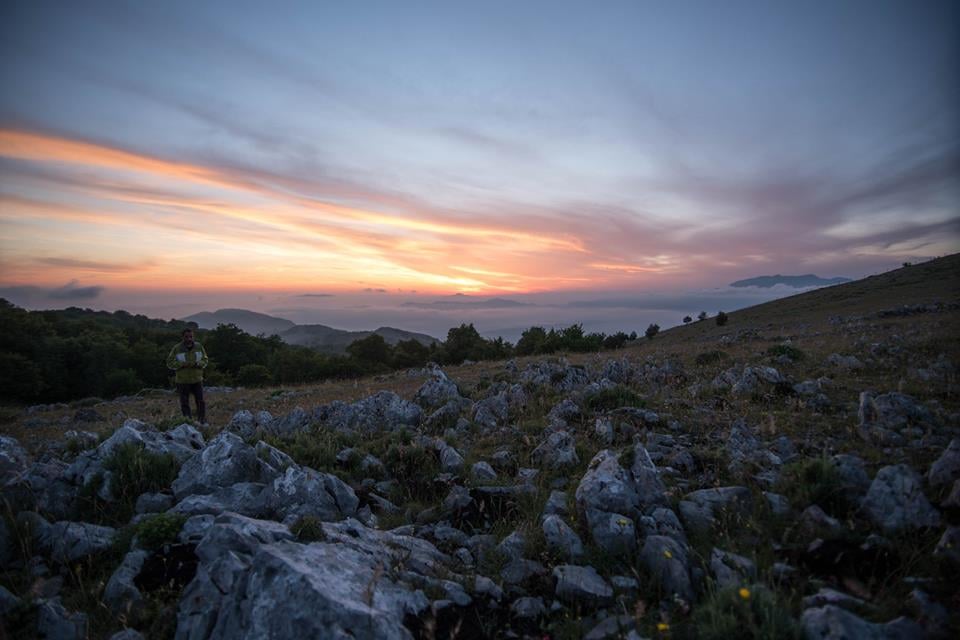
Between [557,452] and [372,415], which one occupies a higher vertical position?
[557,452]

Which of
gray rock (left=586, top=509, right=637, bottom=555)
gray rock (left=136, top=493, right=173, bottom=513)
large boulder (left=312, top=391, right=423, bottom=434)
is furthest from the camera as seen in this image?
large boulder (left=312, top=391, right=423, bottom=434)

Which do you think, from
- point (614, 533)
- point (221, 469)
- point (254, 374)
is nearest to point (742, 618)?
point (614, 533)

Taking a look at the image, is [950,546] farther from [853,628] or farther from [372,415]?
[372,415]

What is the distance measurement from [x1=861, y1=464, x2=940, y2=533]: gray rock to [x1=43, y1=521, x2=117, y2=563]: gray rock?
9481 millimetres

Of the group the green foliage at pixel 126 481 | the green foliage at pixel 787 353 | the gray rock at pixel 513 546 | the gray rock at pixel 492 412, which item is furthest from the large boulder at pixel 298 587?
the green foliage at pixel 787 353

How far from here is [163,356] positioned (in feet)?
159

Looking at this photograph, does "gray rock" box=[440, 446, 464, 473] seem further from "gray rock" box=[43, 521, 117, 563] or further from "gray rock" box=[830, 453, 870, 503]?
"gray rock" box=[830, 453, 870, 503]

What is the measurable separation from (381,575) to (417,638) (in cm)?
80

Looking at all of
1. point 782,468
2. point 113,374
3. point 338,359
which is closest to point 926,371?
point 782,468

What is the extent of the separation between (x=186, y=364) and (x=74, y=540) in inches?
419

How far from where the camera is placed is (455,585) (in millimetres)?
4688

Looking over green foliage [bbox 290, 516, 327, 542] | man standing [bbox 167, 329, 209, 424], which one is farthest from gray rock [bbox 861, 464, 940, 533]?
man standing [bbox 167, 329, 209, 424]

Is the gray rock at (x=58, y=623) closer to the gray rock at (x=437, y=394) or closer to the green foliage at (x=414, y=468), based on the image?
the green foliage at (x=414, y=468)

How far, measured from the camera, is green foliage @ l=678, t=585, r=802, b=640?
3312 millimetres
